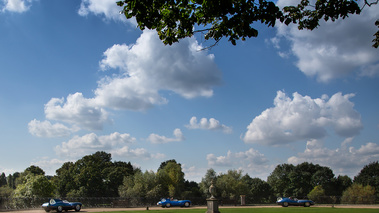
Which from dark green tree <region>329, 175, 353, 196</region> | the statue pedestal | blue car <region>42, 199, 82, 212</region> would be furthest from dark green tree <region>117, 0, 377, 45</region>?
dark green tree <region>329, 175, 353, 196</region>

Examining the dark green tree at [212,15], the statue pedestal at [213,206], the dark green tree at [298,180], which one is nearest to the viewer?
the dark green tree at [212,15]

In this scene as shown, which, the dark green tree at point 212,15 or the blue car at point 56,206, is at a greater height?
the dark green tree at point 212,15

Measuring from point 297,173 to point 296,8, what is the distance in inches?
2722

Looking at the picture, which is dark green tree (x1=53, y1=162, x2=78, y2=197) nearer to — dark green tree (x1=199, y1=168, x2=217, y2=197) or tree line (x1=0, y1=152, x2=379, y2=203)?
tree line (x1=0, y1=152, x2=379, y2=203)

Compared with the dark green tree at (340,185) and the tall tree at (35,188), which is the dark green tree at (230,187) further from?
the tall tree at (35,188)

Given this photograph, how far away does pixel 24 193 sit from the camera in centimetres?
5072

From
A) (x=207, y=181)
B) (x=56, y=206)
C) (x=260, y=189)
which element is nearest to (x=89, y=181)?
(x=207, y=181)

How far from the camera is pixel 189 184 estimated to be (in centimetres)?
7338

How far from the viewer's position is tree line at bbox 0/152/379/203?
53812 millimetres

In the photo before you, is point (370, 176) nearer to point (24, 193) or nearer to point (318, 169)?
point (318, 169)

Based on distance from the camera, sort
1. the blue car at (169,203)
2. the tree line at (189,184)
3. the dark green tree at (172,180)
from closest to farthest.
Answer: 1. the blue car at (169,203)
2. the tree line at (189,184)
3. the dark green tree at (172,180)

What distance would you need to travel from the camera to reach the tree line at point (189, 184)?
53812 millimetres

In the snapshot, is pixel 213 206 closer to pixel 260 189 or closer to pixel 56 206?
pixel 56 206

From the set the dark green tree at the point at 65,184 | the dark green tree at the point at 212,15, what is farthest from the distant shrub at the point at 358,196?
the dark green tree at the point at 212,15
